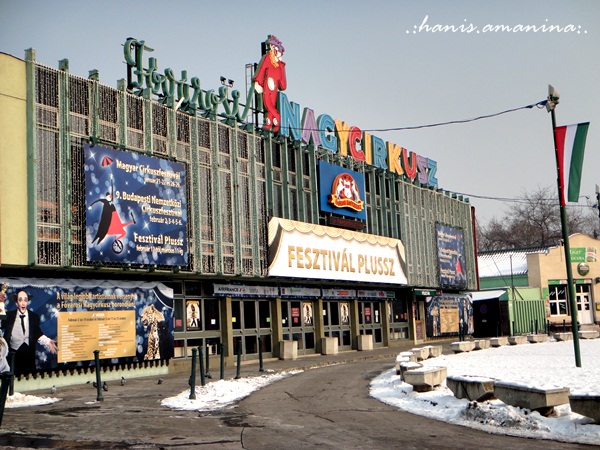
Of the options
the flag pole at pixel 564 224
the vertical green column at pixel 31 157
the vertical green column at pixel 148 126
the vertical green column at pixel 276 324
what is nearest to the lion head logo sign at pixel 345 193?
the vertical green column at pixel 276 324

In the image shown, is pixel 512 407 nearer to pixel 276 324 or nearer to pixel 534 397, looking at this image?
pixel 534 397

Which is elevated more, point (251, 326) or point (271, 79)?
point (271, 79)

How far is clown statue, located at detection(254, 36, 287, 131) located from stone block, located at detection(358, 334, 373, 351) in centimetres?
1258

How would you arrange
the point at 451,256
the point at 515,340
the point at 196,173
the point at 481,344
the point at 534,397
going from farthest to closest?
the point at 451,256 < the point at 515,340 < the point at 481,344 < the point at 196,173 < the point at 534,397

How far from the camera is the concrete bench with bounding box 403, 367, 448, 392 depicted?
637 inches

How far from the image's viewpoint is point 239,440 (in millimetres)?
11539

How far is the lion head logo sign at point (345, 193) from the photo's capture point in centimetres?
3569

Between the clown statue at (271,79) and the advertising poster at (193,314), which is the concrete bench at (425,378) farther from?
the clown statue at (271,79)

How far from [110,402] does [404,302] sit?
28.9 meters

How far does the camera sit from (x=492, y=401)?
44.6 ft

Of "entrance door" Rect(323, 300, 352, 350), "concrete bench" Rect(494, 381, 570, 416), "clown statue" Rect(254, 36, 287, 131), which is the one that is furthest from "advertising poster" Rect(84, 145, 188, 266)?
"concrete bench" Rect(494, 381, 570, 416)

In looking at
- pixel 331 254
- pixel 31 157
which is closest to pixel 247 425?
pixel 31 157

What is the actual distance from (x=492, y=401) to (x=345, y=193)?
927 inches

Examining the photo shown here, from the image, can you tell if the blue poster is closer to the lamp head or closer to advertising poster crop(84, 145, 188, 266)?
advertising poster crop(84, 145, 188, 266)
